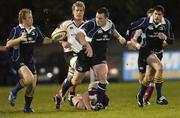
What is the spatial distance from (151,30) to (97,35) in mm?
1833

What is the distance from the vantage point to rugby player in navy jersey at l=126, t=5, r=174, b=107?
58.3 feet

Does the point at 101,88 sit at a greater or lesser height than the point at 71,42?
lesser

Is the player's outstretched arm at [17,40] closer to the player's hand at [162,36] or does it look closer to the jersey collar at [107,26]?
the jersey collar at [107,26]

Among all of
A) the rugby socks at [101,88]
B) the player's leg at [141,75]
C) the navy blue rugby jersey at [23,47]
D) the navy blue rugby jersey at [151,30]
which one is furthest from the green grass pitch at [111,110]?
the navy blue rugby jersey at [151,30]

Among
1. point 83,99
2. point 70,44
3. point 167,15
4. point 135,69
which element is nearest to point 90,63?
point 83,99

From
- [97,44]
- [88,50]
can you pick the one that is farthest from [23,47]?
[88,50]

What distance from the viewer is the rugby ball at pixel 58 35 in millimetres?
17781

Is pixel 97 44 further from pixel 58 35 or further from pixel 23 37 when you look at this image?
pixel 23 37

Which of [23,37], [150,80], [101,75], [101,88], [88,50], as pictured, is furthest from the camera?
[150,80]

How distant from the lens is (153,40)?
59.3 ft

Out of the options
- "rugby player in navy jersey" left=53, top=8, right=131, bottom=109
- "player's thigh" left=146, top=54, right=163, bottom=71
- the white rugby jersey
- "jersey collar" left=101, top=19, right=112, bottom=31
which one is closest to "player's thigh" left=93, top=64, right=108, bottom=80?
"rugby player in navy jersey" left=53, top=8, right=131, bottom=109

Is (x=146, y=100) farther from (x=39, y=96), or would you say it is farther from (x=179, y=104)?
(x=39, y=96)

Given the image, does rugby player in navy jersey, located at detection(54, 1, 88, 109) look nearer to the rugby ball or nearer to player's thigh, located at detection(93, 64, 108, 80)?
the rugby ball

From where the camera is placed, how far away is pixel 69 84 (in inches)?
702
